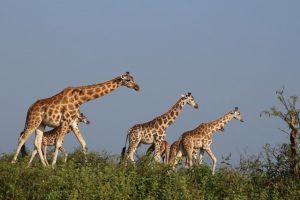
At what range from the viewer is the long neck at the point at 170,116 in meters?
23.4

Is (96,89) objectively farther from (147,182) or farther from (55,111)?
(147,182)

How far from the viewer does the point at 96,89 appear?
2211cm

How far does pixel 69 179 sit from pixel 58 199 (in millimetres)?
790

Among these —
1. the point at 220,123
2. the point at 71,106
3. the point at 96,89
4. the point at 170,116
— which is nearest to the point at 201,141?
the point at 170,116

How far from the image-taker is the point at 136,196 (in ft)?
53.1

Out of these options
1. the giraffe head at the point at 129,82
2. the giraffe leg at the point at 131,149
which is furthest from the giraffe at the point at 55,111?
the giraffe leg at the point at 131,149

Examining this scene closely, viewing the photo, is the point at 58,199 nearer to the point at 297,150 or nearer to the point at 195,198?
the point at 195,198


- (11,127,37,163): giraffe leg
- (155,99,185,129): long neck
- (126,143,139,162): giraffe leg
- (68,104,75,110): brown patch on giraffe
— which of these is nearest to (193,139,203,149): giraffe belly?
(155,99,185,129): long neck

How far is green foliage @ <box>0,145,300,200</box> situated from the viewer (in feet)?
50.9

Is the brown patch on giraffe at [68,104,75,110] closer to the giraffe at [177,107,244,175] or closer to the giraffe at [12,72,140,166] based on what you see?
the giraffe at [12,72,140,166]

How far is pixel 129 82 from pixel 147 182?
5.80m

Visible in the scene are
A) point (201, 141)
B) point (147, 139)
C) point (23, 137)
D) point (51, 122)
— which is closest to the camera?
point (23, 137)

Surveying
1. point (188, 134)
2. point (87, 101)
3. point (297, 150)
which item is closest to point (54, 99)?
point (87, 101)

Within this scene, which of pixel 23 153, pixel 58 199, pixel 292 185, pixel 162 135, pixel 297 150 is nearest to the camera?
pixel 58 199
